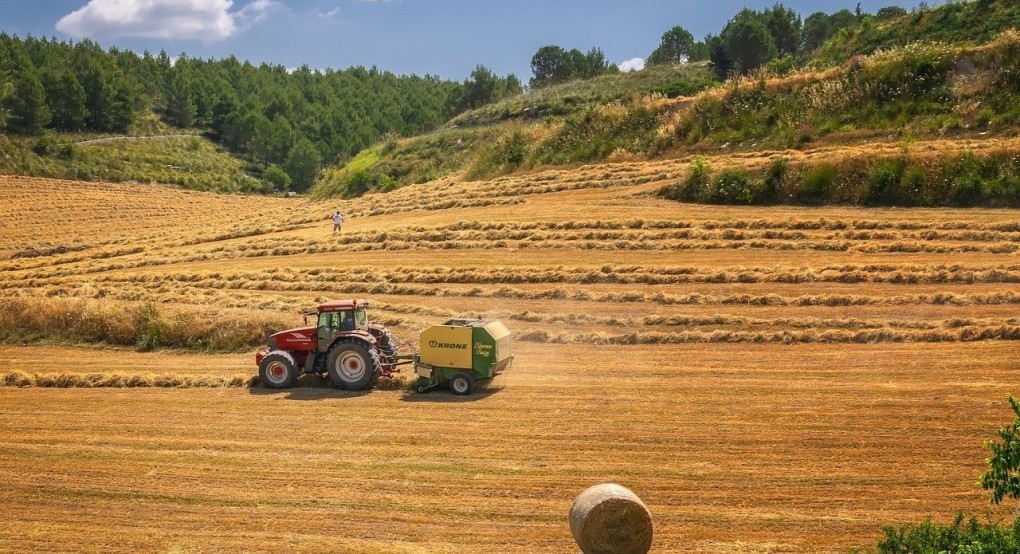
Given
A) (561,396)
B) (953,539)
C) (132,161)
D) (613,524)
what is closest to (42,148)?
(132,161)

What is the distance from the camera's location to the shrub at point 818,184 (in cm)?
3544

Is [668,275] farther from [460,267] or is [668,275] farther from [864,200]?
[864,200]

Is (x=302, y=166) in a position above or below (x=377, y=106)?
below

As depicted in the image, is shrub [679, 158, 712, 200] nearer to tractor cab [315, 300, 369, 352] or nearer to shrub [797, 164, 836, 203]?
shrub [797, 164, 836, 203]

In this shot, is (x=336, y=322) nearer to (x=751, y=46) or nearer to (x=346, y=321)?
(x=346, y=321)

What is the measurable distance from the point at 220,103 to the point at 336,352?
110 m

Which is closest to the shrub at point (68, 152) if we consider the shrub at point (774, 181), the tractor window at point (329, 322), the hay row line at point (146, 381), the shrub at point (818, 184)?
the hay row line at point (146, 381)

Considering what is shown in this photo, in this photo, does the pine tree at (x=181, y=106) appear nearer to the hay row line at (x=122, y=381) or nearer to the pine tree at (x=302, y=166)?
the pine tree at (x=302, y=166)

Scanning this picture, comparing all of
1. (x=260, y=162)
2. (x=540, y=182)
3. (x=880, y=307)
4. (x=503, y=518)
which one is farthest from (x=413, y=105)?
(x=503, y=518)

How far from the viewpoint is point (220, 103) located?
121438 mm

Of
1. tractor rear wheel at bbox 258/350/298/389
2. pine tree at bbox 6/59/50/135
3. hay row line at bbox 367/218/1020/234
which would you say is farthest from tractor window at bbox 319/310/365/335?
pine tree at bbox 6/59/50/135

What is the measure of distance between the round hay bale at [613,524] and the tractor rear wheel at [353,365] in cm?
974

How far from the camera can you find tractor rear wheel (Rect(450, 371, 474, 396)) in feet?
63.5

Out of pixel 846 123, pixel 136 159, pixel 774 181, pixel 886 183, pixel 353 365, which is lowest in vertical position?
pixel 353 365
